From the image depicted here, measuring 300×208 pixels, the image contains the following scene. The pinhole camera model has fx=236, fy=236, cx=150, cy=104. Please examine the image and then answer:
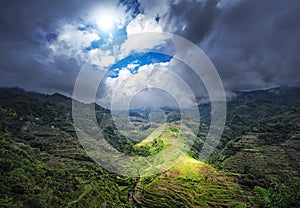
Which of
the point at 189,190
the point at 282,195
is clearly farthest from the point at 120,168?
the point at 282,195

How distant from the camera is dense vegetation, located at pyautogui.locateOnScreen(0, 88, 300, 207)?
2484 centimetres

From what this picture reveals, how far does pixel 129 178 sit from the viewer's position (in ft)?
166

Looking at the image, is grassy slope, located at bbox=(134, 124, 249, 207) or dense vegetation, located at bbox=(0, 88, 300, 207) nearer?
dense vegetation, located at bbox=(0, 88, 300, 207)

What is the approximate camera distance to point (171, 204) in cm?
3803

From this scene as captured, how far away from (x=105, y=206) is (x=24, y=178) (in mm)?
11089

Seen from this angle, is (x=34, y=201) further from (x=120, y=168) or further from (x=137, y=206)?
(x=120, y=168)

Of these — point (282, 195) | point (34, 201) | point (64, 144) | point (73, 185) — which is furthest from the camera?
point (64, 144)

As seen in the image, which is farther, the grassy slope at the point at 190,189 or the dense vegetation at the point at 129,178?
the grassy slope at the point at 190,189

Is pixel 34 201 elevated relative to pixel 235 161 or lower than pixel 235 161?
lower

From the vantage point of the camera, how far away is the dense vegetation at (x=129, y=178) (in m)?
24.8

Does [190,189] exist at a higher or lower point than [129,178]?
lower

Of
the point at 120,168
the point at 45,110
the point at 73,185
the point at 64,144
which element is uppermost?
the point at 45,110

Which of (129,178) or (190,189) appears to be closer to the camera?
(190,189)

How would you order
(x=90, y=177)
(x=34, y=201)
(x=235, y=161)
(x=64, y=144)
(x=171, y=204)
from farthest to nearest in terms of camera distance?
(x=235, y=161)
(x=64, y=144)
(x=90, y=177)
(x=171, y=204)
(x=34, y=201)
